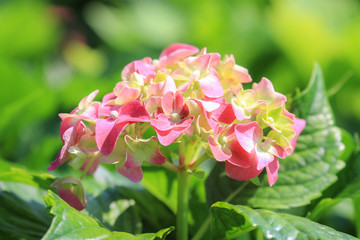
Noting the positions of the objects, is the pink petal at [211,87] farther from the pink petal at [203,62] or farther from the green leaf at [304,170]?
the green leaf at [304,170]

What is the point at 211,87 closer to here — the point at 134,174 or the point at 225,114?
the point at 225,114

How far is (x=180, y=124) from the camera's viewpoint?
2.22ft

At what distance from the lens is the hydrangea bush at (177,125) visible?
0.68 metres

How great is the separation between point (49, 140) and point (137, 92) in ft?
2.09

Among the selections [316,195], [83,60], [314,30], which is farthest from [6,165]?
[83,60]

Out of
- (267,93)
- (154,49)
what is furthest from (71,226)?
(154,49)

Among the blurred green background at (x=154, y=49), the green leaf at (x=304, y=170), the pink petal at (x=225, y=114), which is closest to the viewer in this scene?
the pink petal at (x=225, y=114)

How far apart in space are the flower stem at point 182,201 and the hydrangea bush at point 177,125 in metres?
0.02

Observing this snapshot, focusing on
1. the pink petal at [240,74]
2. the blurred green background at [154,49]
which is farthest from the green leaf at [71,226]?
the blurred green background at [154,49]

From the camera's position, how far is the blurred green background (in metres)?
1.41

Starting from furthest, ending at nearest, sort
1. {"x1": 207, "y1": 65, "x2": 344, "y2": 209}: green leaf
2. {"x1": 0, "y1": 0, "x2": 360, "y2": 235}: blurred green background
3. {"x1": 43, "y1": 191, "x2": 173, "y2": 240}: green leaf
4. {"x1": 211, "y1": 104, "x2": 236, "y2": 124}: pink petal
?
{"x1": 0, "y1": 0, "x2": 360, "y2": 235}: blurred green background, {"x1": 207, "y1": 65, "x2": 344, "y2": 209}: green leaf, {"x1": 211, "y1": 104, "x2": 236, "y2": 124}: pink petal, {"x1": 43, "y1": 191, "x2": 173, "y2": 240}: green leaf

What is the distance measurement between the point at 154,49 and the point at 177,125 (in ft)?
5.25

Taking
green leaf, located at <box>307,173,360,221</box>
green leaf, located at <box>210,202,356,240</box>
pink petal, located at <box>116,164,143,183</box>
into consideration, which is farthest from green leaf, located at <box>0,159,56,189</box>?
green leaf, located at <box>307,173,360,221</box>

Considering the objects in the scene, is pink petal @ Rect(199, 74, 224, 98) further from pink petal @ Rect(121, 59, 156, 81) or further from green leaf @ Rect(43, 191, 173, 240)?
green leaf @ Rect(43, 191, 173, 240)
